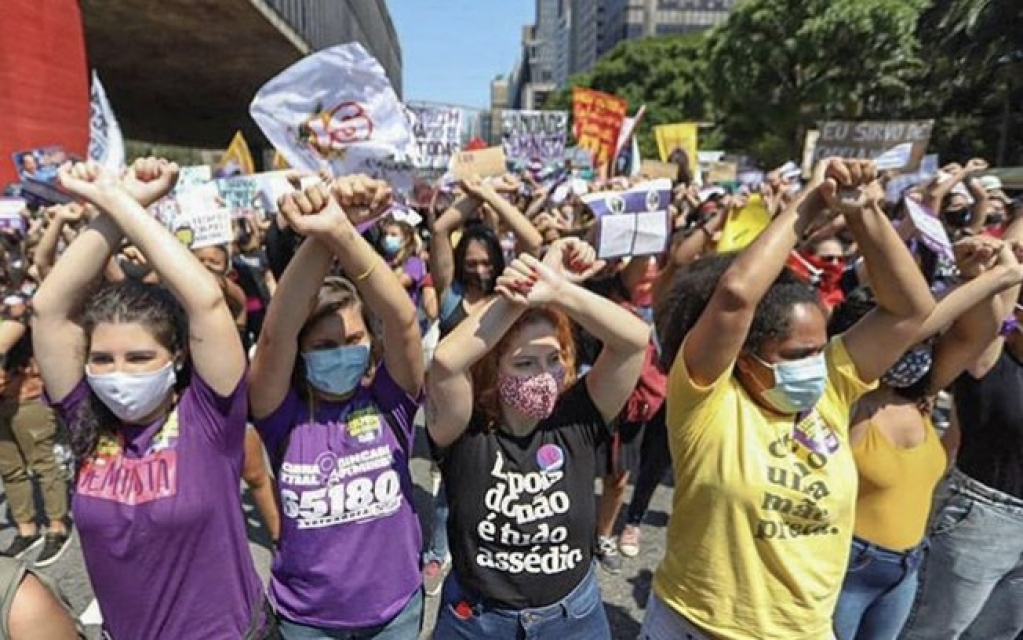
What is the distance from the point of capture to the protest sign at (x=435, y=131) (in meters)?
5.95

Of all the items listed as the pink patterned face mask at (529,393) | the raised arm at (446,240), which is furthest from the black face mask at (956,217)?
the pink patterned face mask at (529,393)

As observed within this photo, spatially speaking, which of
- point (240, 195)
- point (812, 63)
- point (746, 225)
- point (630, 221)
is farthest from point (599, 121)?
point (812, 63)

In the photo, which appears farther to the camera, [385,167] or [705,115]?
[705,115]

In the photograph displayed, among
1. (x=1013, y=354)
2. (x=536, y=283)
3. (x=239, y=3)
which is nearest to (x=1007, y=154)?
(x=239, y=3)

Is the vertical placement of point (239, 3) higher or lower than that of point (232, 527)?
higher

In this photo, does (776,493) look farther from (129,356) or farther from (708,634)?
(129,356)

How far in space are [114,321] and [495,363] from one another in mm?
984

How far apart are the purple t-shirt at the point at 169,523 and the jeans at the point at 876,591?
1.85 meters

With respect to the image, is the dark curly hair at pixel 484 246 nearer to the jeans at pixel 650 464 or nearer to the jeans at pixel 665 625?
the jeans at pixel 650 464

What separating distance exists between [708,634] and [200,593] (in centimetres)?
133

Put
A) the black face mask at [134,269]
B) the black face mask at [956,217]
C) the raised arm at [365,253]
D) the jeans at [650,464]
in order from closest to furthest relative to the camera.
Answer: the raised arm at [365,253] < the black face mask at [134,269] < the jeans at [650,464] < the black face mask at [956,217]

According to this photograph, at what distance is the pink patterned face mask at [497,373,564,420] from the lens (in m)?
2.01

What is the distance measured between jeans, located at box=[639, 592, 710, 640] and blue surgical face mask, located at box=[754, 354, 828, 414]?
0.65 meters

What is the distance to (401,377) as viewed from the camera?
2080 millimetres
